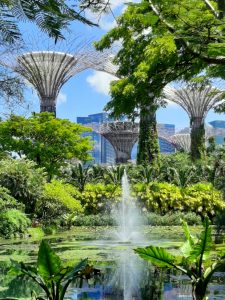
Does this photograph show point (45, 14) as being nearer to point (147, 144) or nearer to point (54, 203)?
point (54, 203)

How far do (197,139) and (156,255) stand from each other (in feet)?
146

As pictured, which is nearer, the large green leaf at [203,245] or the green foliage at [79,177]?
the large green leaf at [203,245]

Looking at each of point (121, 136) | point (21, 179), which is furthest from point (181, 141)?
point (21, 179)

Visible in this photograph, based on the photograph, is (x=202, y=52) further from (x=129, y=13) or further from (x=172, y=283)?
(x=172, y=283)

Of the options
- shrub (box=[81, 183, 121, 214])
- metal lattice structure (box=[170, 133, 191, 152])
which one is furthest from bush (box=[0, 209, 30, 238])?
metal lattice structure (box=[170, 133, 191, 152])

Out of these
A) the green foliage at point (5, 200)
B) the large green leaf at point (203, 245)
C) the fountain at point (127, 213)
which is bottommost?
the fountain at point (127, 213)

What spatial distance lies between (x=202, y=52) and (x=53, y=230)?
1704 centimetres

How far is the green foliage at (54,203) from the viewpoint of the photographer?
936 inches

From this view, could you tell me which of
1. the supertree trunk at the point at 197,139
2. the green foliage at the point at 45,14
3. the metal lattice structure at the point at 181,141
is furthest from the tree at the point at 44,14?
the metal lattice structure at the point at 181,141

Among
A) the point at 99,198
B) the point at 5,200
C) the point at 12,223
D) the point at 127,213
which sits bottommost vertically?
the point at 127,213

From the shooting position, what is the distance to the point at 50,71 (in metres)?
38.1

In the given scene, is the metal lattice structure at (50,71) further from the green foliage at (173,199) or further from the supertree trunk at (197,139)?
the supertree trunk at (197,139)

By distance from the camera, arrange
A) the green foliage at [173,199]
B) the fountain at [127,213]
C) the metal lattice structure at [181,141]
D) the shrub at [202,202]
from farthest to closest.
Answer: the metal lattice structure at [181,141] < the shrub at [202,202] < the green foliage at [173,199] < the fountain at [127,213]

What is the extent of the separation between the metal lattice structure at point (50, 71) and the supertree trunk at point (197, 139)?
14660mm
